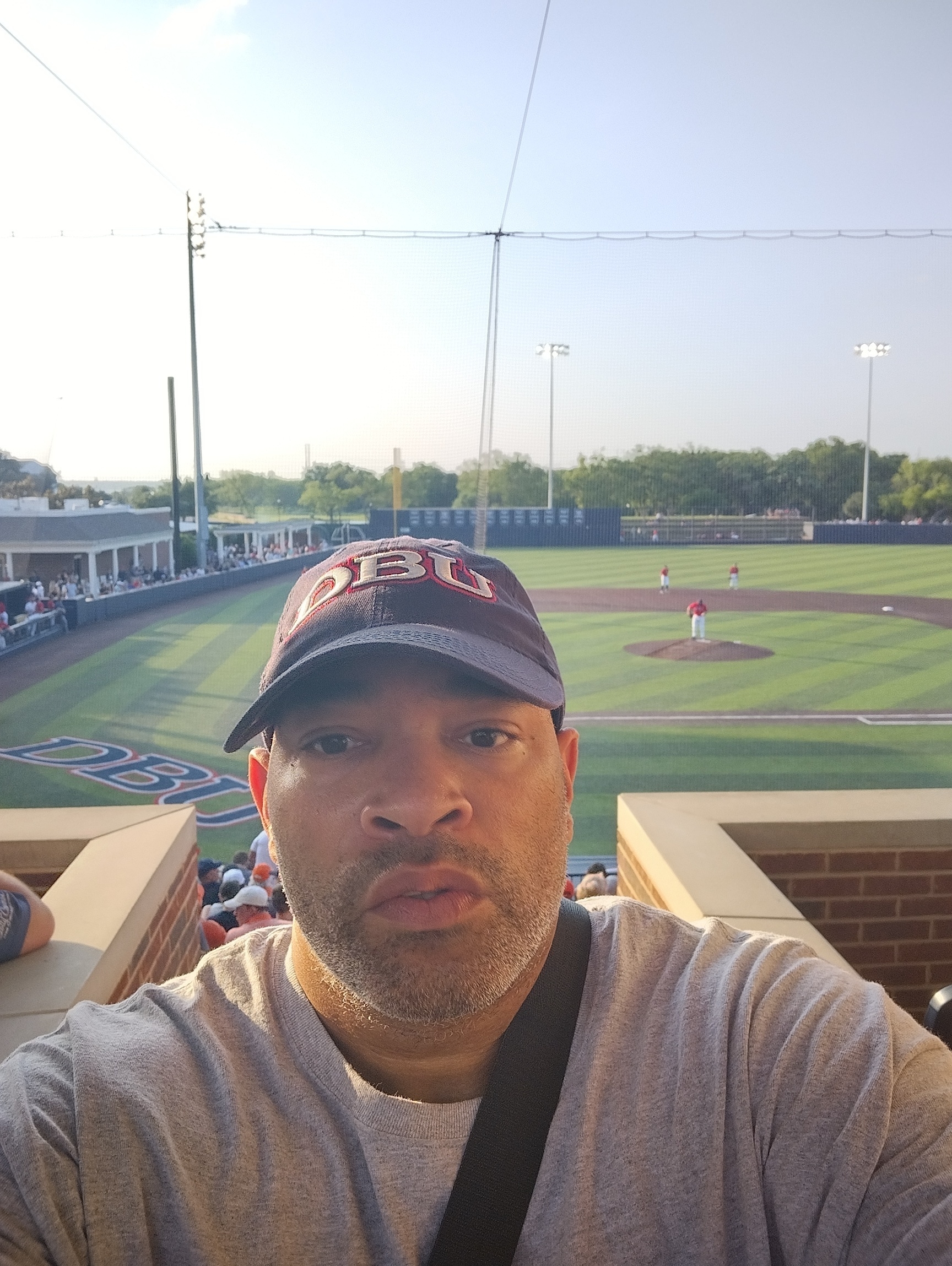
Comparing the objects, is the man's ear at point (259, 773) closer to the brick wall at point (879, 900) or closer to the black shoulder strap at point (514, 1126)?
the black shoulder strap at point (514, 1126)

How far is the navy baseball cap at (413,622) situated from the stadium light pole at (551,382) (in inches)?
355

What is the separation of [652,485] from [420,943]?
451 inches

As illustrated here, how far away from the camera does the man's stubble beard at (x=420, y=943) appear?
72 centimetres

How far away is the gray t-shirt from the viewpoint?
2.09ft

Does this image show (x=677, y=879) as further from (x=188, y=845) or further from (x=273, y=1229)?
(x=273, y=1229)

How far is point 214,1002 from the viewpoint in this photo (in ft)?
2.60

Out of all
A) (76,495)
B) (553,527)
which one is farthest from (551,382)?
(76,495)

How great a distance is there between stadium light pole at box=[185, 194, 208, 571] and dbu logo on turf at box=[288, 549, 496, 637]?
810cm

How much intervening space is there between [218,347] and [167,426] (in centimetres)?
87

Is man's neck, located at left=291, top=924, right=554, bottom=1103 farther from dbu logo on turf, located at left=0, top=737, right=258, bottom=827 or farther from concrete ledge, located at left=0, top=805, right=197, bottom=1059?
dbu logo on turf, located at left=0, top=737, right=258, bottom=827

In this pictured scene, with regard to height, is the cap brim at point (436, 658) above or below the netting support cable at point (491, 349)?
below

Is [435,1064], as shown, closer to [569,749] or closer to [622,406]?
[569,749]

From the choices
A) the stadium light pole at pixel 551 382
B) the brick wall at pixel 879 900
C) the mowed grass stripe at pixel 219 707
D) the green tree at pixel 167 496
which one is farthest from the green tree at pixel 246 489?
the brick wall at pixel 879 900

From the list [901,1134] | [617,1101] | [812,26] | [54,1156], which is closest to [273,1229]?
[54,1156]
